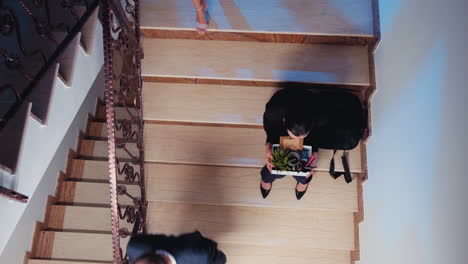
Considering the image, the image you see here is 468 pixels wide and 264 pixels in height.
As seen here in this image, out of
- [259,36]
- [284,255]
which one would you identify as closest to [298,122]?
[259,36]

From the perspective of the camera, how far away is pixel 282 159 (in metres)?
2.53

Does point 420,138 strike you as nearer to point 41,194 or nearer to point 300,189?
point 300,189

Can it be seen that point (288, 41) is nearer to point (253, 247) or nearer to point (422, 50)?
point (422, 50)

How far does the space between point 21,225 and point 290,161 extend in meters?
2.60

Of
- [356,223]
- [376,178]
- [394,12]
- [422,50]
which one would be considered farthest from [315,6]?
[356,223]

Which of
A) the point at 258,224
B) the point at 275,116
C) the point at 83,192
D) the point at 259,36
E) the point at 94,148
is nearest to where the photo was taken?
the point at 275,116

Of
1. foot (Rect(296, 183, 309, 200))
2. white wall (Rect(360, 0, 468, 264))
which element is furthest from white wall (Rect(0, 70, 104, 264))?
white wall (Rect(360, 0, 468, 264))

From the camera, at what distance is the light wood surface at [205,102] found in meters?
3.08

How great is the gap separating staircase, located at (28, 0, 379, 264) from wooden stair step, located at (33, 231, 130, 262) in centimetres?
68

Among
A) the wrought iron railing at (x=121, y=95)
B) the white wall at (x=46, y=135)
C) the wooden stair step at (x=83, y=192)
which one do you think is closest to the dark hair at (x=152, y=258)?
the wrought iron railing at (x=121, y=95)

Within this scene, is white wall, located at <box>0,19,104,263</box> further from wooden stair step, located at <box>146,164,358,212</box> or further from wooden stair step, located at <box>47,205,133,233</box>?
wooden stair step, located at <box>47,205,133,233</box>

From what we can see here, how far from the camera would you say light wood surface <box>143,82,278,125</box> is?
308 cm

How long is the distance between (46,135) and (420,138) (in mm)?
2008

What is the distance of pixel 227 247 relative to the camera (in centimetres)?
331
